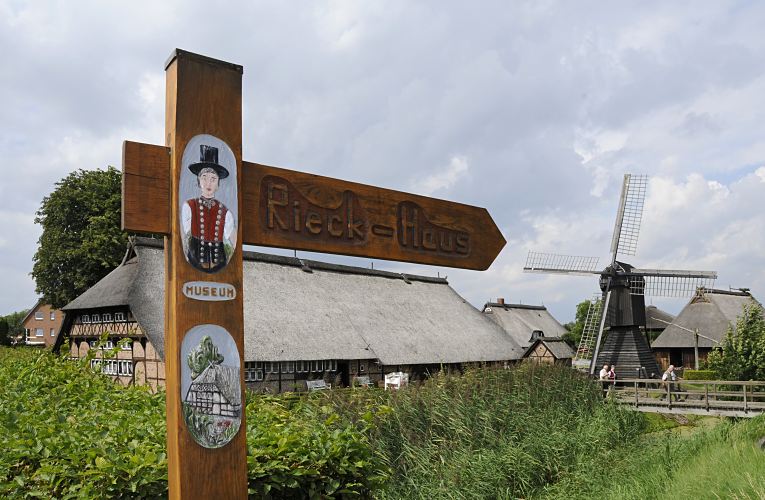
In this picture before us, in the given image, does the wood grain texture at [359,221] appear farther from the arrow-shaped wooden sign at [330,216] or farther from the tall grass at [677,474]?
the tall grass at [677,474]

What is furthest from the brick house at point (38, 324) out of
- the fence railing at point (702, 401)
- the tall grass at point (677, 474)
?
the tall grass at point (677, 474)

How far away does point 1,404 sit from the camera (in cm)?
460

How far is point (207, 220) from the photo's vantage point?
256cm

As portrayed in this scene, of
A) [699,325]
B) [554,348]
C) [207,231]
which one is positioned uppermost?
[207,231]

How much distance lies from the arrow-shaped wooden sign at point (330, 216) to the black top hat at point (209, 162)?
0.11 meters

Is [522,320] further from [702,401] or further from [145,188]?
[145,188]

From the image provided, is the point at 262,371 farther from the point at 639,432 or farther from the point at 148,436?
the point at 148,436

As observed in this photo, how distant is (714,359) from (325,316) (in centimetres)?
1306

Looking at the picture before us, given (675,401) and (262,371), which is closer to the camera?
(675,401)

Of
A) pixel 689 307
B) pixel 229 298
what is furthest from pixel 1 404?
pixel 689 307

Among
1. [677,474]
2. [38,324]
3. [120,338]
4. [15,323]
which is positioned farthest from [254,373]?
[15,323]

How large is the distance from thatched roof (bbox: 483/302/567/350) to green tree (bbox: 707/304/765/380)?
51.4 ft

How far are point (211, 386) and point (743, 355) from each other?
828 inches

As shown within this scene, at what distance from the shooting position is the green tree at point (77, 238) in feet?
93.6
